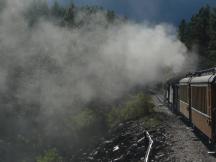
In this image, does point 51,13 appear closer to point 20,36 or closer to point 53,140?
point 20,36

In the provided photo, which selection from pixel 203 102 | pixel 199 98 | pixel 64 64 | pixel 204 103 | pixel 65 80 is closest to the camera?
pixel 204 103

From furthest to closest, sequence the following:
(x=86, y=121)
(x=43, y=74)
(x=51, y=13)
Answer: (x=51, y=13)
(x=43, y=74)
(x=86, y=121)

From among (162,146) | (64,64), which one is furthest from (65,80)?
(162,146)

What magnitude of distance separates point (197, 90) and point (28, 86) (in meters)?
42.4

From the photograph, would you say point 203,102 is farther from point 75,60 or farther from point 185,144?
point 75,60

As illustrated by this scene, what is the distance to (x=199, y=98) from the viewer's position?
13930mm

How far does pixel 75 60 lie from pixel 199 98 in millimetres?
53030

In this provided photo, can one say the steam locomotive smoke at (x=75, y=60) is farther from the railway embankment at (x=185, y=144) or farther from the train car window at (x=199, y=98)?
the train car window at (x=199, y=98)

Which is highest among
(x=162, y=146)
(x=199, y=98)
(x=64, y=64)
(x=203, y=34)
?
(x=203, y=34)

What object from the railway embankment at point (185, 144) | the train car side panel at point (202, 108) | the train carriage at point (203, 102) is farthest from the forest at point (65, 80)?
the train car side panel at point (202, 108)

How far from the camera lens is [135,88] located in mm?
57938

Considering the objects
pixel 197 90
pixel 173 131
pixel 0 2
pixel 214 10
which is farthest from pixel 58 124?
pixel 214 10

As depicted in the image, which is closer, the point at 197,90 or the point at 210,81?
the point at 210,81

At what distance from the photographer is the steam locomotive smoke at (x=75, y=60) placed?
1806 inches
